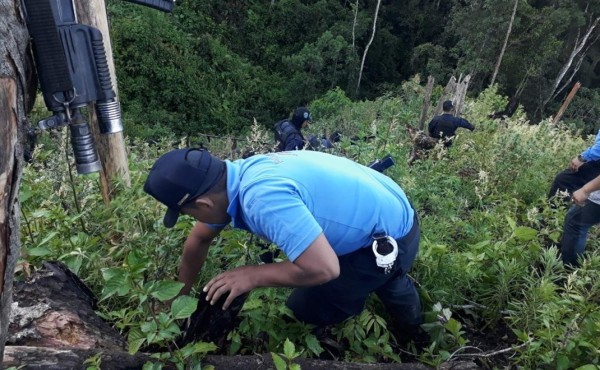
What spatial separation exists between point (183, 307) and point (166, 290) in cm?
9

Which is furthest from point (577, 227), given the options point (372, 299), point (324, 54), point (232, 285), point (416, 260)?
point (324, 54)

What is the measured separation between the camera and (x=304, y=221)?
184 cm

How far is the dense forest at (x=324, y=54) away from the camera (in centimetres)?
2008

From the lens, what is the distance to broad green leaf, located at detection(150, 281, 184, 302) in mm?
1804

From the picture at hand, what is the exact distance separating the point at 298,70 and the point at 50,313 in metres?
22.9

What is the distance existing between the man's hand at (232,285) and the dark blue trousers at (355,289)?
0.42m

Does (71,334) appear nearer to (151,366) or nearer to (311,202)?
(151,366)

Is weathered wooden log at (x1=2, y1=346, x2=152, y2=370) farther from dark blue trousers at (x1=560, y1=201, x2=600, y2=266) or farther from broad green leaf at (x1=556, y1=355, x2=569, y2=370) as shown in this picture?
dark blue trousers at (x1=560, y1=201, x2=600, y2=266)

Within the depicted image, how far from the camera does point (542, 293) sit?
2.65m

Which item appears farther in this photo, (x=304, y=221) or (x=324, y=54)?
(x=324, y=54)

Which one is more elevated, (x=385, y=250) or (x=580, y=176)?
(x=385, y=250)

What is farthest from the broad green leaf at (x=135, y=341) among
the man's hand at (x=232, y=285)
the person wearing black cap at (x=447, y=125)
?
the person wearing black cap at (x=447, y=125)

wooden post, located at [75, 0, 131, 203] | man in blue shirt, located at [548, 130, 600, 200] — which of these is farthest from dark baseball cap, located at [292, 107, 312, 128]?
wooden post, located at [75, 0, 131, 203]

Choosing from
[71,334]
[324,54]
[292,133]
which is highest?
[71,334]
